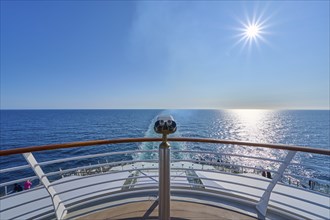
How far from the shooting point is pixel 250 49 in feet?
15.9

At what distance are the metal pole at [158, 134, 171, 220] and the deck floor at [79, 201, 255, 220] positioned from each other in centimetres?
35

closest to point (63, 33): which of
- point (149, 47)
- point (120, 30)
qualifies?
point (120, 30)

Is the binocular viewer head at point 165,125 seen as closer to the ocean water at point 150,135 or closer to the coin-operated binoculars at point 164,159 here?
the coin-operated binoculars at point 164,159

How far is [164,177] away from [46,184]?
34.9 inches

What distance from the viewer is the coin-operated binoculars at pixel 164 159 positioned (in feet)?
3.59

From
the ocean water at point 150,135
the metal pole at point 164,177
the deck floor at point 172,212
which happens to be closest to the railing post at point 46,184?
the deck floor at point 172,212

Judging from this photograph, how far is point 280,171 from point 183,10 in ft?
12.6

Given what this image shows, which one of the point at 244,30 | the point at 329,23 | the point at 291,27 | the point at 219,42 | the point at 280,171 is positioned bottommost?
the point at 280,171

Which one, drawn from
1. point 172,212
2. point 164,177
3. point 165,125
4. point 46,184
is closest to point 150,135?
point 172,212

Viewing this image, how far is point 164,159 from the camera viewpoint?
1158 millimetres

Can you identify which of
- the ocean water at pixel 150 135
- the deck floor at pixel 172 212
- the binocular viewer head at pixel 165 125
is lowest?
the deck floor at pixel 172 212

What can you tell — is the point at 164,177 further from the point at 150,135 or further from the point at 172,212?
the point at 150,135

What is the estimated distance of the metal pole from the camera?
1150mm

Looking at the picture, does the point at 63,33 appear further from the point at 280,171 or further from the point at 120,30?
the point at 280,171
